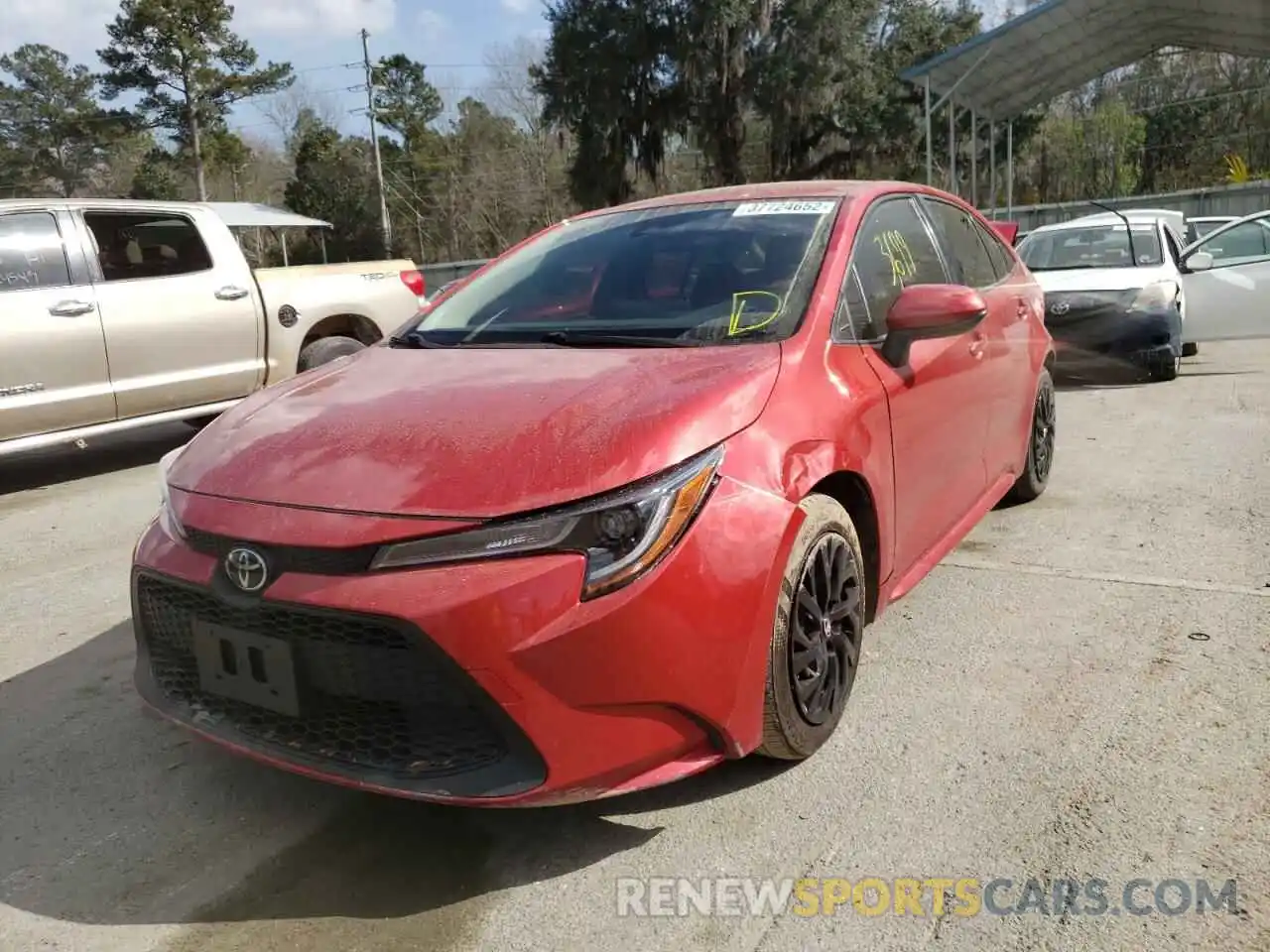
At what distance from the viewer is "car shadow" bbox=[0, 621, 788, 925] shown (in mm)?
2266

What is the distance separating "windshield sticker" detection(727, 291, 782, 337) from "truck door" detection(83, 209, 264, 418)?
4.93m

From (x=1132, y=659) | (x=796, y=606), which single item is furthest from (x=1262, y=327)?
(x=796, y=606)

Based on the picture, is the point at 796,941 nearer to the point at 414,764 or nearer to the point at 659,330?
the point at 414,764

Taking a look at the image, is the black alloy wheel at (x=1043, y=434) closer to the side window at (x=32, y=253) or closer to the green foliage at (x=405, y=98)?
the side window at (x=32, y=253)

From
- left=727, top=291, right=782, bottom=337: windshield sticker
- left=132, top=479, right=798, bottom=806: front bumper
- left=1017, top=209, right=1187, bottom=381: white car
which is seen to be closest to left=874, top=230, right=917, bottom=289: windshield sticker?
left=727, top=291, right=782, bottom=337: windshield sticker

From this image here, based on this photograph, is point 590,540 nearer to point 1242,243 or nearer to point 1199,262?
point 1199,262

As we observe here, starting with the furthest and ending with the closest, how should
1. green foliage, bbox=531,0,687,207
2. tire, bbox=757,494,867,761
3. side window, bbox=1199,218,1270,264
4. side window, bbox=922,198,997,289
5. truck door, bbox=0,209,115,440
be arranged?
green foliage, bbox=531,0,687,207, side window, bbox=1199,218,1270,264, truck door, bbox=0,209,115,440, side window, bbox=922,198,997,289, tire, bbox=757,494,867,761

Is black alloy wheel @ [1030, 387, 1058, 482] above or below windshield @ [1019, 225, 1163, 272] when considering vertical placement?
below

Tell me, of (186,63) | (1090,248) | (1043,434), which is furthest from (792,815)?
(186,63)

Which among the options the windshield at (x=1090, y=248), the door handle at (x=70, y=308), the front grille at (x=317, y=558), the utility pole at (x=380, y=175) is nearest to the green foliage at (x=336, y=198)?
the utility pole at (x=380, y=175)

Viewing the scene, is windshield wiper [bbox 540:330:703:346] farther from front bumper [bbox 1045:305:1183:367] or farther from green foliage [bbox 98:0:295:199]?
green foliage [bbox 98:0:295:199]

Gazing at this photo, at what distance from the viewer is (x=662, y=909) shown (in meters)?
2.17

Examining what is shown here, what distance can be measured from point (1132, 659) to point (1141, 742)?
560 millimetres

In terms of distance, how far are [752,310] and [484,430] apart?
3.20ft
